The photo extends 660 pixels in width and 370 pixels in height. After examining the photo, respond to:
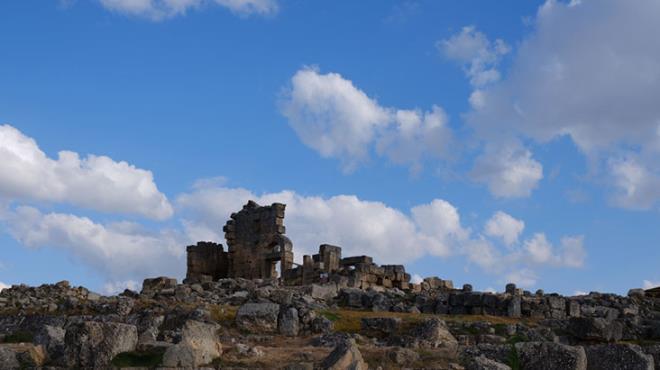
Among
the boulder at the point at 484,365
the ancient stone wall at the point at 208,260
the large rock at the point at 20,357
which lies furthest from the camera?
the ancient stone wall at the point at 208,260

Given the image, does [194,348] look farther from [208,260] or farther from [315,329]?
[208,260]

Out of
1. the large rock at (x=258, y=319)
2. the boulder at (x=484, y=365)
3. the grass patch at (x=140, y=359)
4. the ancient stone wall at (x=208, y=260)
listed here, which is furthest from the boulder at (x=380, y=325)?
the ancient stone wall at (x=208, y=260)

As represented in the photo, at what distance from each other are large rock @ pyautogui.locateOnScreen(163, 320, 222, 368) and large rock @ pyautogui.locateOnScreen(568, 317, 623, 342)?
9576 millimetres

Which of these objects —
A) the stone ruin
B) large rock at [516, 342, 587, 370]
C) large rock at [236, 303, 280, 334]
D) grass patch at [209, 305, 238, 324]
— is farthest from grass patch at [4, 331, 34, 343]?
the stone ruin

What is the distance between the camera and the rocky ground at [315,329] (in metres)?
10.9

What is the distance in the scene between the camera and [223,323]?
1906 centimetres

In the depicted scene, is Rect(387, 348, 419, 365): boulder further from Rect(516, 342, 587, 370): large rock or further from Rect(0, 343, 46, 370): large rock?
Rect(0, 343, 46, 370): large rock

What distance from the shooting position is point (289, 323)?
60.3 ft

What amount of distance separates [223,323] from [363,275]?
38.4 feet

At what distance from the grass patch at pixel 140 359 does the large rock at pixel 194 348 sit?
147mm

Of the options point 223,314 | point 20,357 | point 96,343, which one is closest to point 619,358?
point 96,343

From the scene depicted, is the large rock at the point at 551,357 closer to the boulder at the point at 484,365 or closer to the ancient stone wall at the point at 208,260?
the boulder at the point at 484,365

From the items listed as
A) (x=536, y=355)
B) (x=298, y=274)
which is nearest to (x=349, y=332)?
(x=536, y=355)

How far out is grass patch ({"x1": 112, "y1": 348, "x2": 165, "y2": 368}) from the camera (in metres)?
10.8
